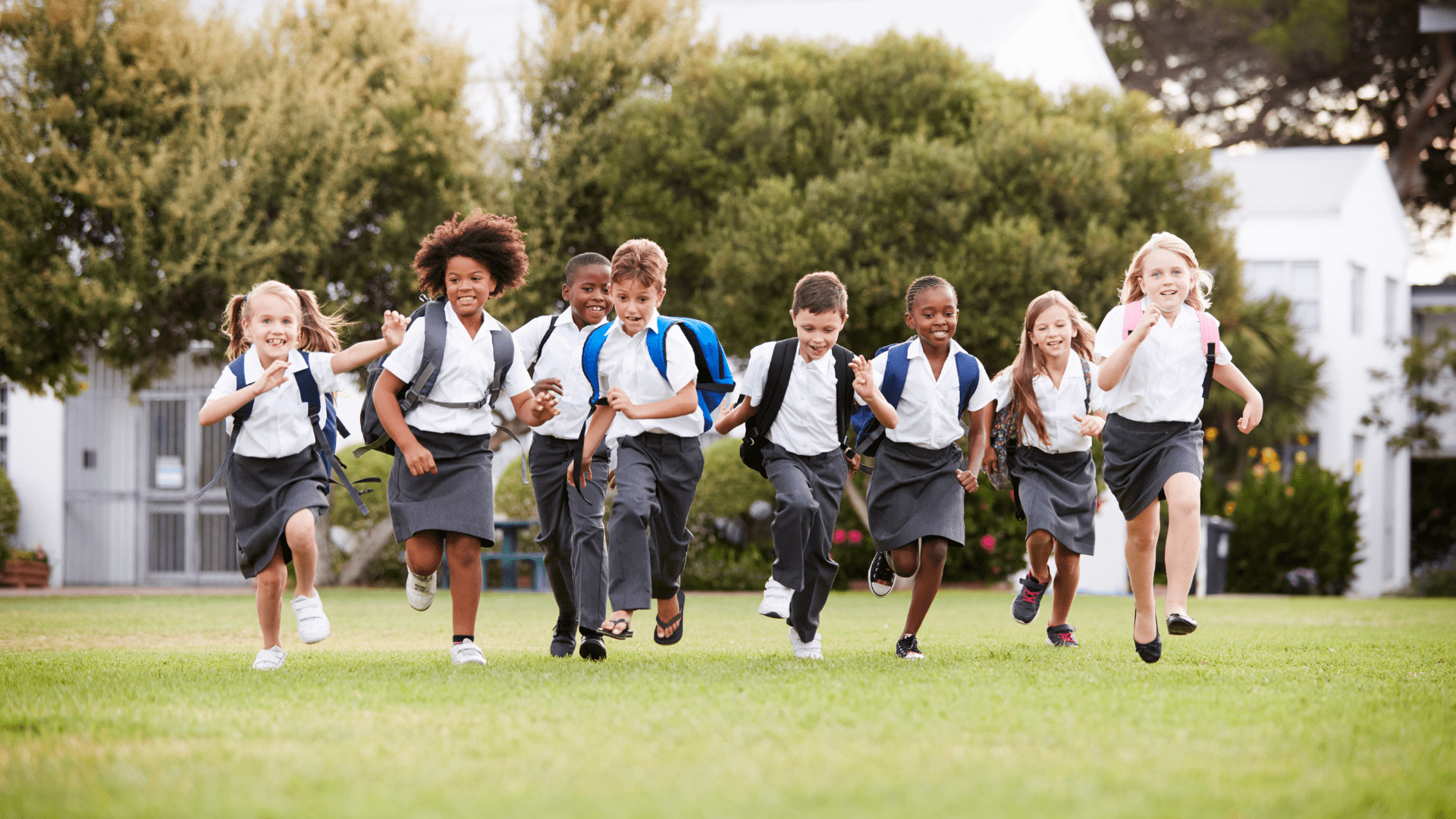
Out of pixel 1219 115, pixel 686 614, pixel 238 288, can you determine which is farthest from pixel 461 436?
pixel 1219 115

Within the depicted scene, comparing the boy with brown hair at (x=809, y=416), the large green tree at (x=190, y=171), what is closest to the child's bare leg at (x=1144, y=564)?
the boy with brown hair at (x=809, y=416)

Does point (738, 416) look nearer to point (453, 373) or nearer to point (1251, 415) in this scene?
point (453, 373)

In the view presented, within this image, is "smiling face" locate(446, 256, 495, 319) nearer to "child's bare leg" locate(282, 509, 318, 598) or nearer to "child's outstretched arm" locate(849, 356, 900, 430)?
"child's bare leg" locate(282, 509, 318, 598)

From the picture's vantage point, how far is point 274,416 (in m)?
6.10

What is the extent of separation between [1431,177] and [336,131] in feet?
86.9

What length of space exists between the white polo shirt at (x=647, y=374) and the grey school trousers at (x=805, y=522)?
46 cm

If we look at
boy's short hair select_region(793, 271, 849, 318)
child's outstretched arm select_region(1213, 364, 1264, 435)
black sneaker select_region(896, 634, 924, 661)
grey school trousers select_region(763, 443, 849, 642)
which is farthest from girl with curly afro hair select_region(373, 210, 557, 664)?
child's outstretched arm select_region(1213, 364, 1264, 435)

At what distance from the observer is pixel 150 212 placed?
1420 cm

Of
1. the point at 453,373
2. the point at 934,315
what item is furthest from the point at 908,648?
the point at 453,373

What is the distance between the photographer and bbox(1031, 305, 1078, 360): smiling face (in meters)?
7.15

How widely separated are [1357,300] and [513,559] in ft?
55.8

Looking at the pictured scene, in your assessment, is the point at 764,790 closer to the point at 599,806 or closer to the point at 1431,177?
the point at 599,806

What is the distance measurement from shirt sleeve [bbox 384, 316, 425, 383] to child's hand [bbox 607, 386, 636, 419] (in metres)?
0.82

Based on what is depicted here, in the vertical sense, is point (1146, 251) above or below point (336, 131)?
below
